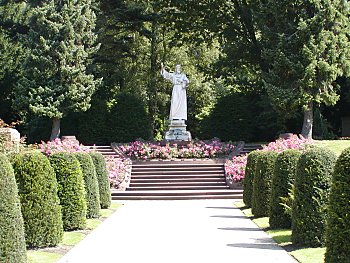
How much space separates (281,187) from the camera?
43.3ft

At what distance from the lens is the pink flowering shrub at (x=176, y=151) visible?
2950 cm

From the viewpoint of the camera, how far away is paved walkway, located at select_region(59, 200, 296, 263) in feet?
32.2

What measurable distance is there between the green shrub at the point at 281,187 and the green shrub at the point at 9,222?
21.3ft

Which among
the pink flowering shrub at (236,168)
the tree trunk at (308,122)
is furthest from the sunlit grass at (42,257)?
the tree trunk at (308,122)

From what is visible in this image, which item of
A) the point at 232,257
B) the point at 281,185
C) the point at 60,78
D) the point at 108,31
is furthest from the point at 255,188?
the point at 108,31

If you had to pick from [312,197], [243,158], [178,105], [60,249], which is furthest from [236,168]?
[60,249]

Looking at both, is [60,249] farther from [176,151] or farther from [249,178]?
[176,151]

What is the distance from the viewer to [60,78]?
105 ft

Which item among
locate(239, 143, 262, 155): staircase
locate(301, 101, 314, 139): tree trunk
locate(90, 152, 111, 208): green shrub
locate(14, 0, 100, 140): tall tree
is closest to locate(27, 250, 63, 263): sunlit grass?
locate(90, 152, 111, 208): green shrub

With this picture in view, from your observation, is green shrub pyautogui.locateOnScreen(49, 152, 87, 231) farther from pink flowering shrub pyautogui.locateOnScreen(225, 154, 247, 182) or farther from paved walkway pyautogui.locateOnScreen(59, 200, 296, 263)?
pink flowering shrub pyautogui.locateOnScreen(225, 154, 247, 182)

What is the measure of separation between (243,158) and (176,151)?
3910 millimetres

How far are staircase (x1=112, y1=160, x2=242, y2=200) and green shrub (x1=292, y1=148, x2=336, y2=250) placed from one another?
12233 mm

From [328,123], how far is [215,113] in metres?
6.93

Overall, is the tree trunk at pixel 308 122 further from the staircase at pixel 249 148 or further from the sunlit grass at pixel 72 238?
the sunlit grass at pixel 72 238
